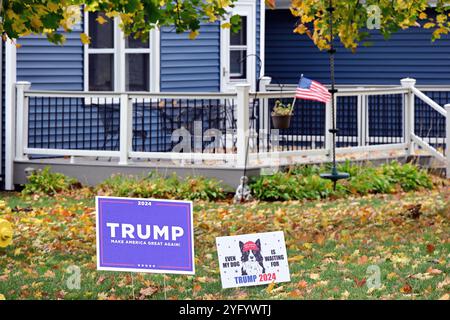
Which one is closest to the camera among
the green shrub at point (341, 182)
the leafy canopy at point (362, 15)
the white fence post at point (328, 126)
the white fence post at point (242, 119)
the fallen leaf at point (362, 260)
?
the fallen leaf at point (362, 260)

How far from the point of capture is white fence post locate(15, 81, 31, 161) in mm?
17344

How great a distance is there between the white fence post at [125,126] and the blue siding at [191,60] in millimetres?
2836

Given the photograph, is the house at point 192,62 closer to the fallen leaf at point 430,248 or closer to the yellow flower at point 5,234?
the fallen leaf at point 430,248

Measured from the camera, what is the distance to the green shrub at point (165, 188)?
16.2m

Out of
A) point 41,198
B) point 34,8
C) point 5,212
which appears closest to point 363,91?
point 41,198

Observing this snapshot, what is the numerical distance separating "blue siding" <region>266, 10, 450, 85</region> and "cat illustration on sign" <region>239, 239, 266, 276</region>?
17133 mm

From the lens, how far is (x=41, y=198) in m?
16.3

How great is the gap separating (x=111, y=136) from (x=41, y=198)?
187 centimetres

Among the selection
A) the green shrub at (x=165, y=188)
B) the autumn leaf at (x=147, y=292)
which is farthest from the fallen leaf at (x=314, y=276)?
the green shrub at (x=165, y=188)

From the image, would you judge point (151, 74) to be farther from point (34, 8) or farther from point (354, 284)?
point (354, 284)

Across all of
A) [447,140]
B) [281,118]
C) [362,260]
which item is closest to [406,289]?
[362,260]

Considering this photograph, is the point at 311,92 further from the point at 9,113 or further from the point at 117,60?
the point at 9,113

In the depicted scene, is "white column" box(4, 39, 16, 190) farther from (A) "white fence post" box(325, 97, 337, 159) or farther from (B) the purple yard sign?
(B) the purple yard sign

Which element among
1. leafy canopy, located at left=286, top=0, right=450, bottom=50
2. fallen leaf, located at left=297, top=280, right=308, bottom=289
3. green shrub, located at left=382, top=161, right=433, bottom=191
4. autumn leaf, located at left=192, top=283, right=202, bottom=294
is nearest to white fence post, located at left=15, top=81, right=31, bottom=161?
leafy canopy, located at left=286, top=0, right=450, bottom=50
